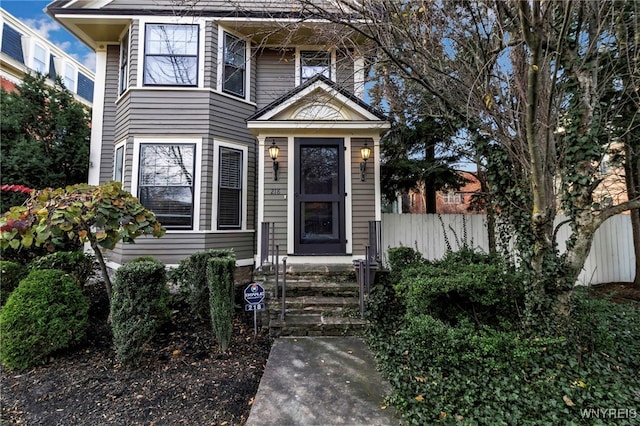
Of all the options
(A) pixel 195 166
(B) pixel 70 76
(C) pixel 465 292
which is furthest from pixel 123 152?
(B) pixel 70 76

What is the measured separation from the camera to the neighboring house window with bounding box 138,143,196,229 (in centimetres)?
602

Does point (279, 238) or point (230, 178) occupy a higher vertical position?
point (230, 178)

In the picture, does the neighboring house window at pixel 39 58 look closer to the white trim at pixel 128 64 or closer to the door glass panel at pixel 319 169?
the white trim at pixel 128 64

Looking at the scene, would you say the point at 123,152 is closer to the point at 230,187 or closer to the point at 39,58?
the point at 230,187

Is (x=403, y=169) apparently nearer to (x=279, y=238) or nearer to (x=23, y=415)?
(x=279, y=238)

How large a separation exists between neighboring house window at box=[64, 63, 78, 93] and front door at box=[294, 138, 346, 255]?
16.6 metres

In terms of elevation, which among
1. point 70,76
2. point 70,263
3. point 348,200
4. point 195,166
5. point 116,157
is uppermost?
point 70,76

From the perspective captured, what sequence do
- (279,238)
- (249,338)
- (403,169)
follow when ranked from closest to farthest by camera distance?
(249,338) → (279,238) → (403,169)

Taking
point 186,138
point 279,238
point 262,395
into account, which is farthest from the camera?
point 186,138

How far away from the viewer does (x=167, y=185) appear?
6.05 metres

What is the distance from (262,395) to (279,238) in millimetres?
3314

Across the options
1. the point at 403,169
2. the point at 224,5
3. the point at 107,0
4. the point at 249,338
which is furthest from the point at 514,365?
the point at 107,0

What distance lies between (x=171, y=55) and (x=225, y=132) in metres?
2.05

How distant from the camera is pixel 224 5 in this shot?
6.43 m
